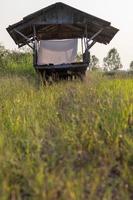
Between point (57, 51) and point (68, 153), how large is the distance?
42.9 ft

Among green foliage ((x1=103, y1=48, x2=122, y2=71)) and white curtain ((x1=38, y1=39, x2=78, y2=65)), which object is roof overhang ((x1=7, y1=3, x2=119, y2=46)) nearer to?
white curtain ((x1=38, y1=39, x2=78, y2=65))

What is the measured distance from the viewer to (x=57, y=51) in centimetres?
1627

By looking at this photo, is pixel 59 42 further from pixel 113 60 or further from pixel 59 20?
pixel 113 60

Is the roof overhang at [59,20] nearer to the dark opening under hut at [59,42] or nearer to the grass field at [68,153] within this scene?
the dark opening under hut at [59,42]

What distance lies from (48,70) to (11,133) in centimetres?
1007

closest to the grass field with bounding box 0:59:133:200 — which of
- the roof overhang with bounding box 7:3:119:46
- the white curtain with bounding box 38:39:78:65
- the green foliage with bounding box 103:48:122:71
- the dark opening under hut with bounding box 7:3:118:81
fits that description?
the dark opening under hut with bounding box 7:3:118:81

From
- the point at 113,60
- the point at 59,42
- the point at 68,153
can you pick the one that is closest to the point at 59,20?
the point at 59,42

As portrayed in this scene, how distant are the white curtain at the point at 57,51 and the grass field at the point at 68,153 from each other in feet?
35.4

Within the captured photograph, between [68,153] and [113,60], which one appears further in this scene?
[113,60]

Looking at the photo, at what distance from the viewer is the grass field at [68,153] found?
2750 millimetres

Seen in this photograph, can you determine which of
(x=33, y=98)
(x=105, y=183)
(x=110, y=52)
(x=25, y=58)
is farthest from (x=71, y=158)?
Result: (x=110, y=52)

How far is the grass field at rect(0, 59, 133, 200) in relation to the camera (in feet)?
9.02

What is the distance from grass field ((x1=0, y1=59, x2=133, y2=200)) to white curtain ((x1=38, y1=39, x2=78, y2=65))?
35.4ft

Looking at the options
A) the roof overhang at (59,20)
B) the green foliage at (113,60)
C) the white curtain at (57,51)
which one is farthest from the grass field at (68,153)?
the green foliage at (113,60)
